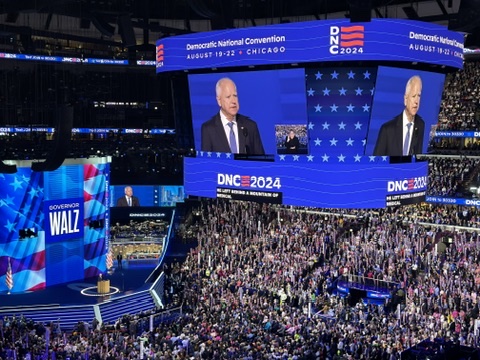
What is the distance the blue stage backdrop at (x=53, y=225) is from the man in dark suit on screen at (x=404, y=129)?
15.1 meters

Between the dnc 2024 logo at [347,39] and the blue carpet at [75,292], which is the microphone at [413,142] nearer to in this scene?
the dnc 2024 logo at [347,39]

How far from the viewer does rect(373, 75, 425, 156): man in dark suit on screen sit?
55.1 feet

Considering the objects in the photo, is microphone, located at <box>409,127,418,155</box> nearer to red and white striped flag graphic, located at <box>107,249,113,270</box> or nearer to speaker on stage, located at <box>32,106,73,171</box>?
speaker on stage, located at <box>32,106,73,171</box>

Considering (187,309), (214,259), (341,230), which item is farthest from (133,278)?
(341,230)

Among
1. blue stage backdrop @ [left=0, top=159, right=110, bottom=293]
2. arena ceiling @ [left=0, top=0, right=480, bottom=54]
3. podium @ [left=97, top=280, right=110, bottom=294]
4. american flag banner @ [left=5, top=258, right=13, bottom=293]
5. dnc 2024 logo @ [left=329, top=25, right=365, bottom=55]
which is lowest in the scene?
podium @ [left=97, top=280, right=110, bottom=294]

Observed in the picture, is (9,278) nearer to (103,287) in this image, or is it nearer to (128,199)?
(103,287)

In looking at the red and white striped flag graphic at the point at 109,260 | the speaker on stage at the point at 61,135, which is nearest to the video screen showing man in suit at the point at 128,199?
the red and white striped flag graphic at the point at 109,260

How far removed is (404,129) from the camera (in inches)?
671

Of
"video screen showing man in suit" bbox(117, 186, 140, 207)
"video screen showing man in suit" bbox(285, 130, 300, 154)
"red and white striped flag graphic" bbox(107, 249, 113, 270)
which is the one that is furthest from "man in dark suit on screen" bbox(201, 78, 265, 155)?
"video screen showing man in suit" bbox(117, 186, 140, 207)

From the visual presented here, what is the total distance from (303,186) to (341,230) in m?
12.2

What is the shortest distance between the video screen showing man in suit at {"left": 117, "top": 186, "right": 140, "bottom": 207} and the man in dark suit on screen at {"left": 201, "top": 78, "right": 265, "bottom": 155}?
2079 centimetres

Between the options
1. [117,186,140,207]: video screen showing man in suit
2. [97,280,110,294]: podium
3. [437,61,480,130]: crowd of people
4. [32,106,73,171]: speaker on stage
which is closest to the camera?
[32,106,73,171]: speaker on stage

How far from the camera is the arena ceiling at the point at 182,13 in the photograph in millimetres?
18531

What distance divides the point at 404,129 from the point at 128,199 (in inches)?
943
